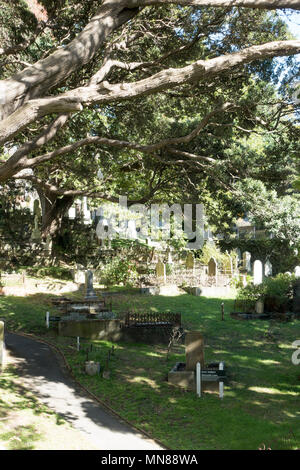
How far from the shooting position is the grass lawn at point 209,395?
28.6 feet

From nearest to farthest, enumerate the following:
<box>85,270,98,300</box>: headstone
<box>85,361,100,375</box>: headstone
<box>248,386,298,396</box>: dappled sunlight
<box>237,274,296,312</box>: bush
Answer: <box>248,386,298,396</box>: dappled sunlight → <box>85,361,100,375</box>: headstone → <box>237,274,296,312</box>: bush → <box>85,270,98,300</box>: headstone

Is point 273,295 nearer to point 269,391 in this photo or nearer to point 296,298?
point 296,298

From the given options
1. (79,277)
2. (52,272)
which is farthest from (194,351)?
(52,272)

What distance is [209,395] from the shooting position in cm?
1102

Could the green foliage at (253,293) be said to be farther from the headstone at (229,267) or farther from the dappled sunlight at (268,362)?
the dappled sunlight at (268,362)

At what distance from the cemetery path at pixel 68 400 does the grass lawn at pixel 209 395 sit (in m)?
0.38

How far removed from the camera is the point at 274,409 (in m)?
10.0

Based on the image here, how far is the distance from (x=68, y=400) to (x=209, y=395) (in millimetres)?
3377

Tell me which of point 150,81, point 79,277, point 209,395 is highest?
point 150,81

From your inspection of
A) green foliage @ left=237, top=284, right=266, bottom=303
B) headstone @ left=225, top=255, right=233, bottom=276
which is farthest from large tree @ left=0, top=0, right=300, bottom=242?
headstone @ left=225, top=255, right=233, bottom=276

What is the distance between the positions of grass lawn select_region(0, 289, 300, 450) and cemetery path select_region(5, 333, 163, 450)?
38cm

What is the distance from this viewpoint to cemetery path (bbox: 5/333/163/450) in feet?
27.2

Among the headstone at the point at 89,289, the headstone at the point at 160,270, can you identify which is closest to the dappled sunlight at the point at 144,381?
the headstone at the point at 89,289

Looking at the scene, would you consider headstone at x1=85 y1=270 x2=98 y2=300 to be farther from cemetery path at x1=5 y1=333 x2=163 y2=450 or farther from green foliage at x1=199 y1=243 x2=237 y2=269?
green foliage at x1=199 y1=243 x2=237 y2=269
